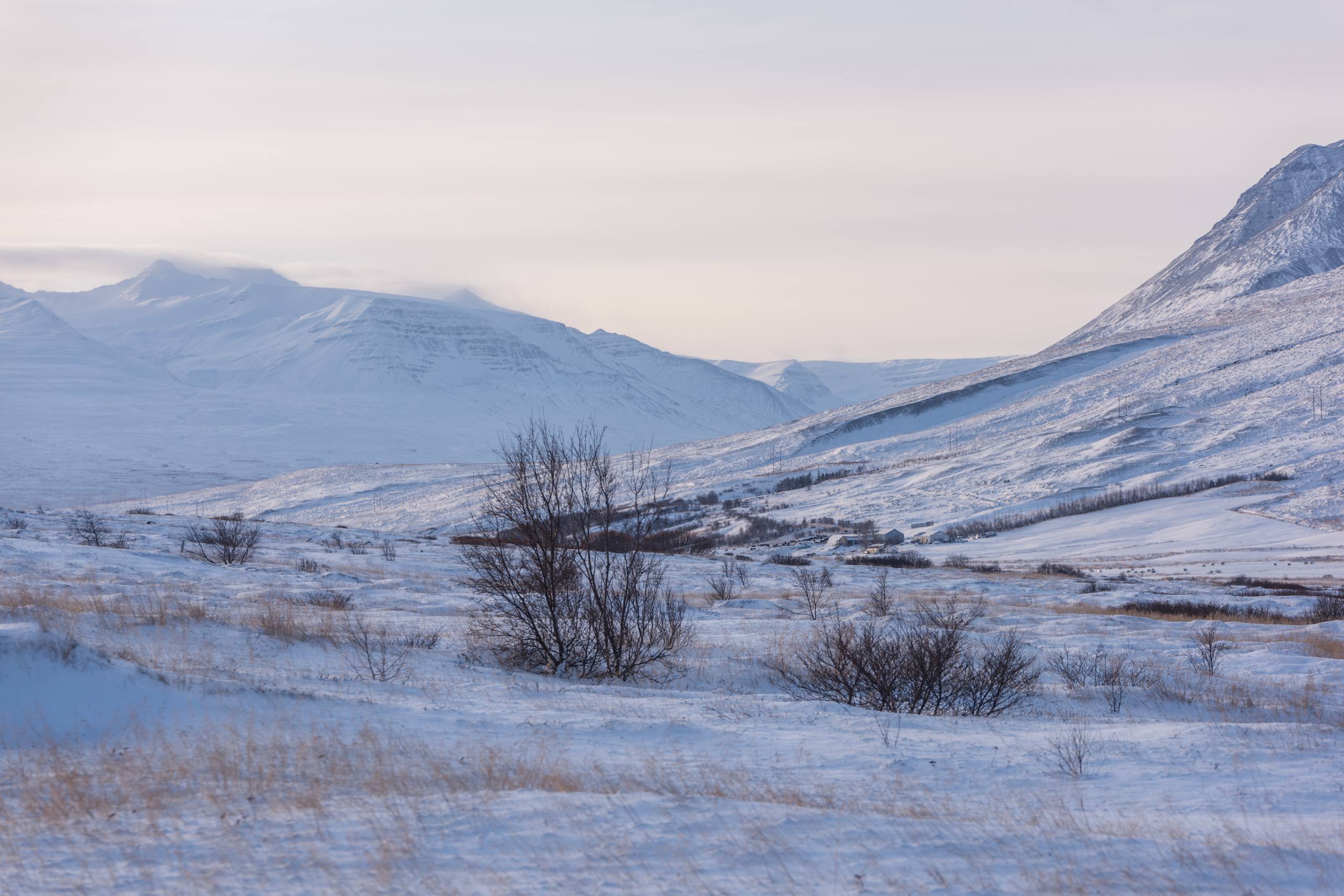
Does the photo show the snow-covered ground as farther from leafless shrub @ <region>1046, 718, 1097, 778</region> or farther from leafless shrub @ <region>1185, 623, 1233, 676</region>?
leafless shrub @ <region>1185, 623, 1233, 676</region>

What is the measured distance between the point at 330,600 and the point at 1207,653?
16057 mm

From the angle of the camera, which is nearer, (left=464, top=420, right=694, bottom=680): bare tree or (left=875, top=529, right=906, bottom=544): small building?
(left=464, top=420, right=694, bottom=680): bare tree

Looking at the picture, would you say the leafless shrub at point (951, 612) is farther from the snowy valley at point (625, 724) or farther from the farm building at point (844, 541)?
the farm building at point (844, 541)

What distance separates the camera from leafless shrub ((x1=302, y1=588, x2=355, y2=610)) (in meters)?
16.2

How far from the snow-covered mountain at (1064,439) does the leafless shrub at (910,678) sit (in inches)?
1793

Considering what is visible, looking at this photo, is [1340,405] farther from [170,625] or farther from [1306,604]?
[170,625]

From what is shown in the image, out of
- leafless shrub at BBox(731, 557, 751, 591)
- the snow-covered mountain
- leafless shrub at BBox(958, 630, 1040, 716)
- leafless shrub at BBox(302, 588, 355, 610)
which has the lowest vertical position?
leafless shrub at BBox(731, 557, 751, 591)

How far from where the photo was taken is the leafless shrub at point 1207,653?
49.3ft

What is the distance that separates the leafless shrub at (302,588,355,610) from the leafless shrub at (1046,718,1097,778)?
12.1 metres

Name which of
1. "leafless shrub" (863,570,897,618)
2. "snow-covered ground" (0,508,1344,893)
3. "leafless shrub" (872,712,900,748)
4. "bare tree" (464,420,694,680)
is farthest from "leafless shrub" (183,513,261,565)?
"leafless shrub" (872,712,900,748)

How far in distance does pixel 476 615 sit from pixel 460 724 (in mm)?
8423

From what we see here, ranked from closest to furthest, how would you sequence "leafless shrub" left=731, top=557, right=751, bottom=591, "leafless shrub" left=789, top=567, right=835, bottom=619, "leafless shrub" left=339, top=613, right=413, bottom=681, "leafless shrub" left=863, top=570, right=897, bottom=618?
"leafless shrub" left=339, top=613, right=413, bottom=681
"leafless shrub" left=863, top=570, right=897, bottom=618
"leafless shrub" left=789, top=567, right=835, bottom=619
"leafless shrub" left=731, top=557, right=751, bottom=591

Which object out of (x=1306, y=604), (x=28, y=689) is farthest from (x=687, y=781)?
(x=1306, y=604)

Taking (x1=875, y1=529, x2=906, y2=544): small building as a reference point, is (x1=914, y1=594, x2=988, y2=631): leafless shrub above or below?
above
